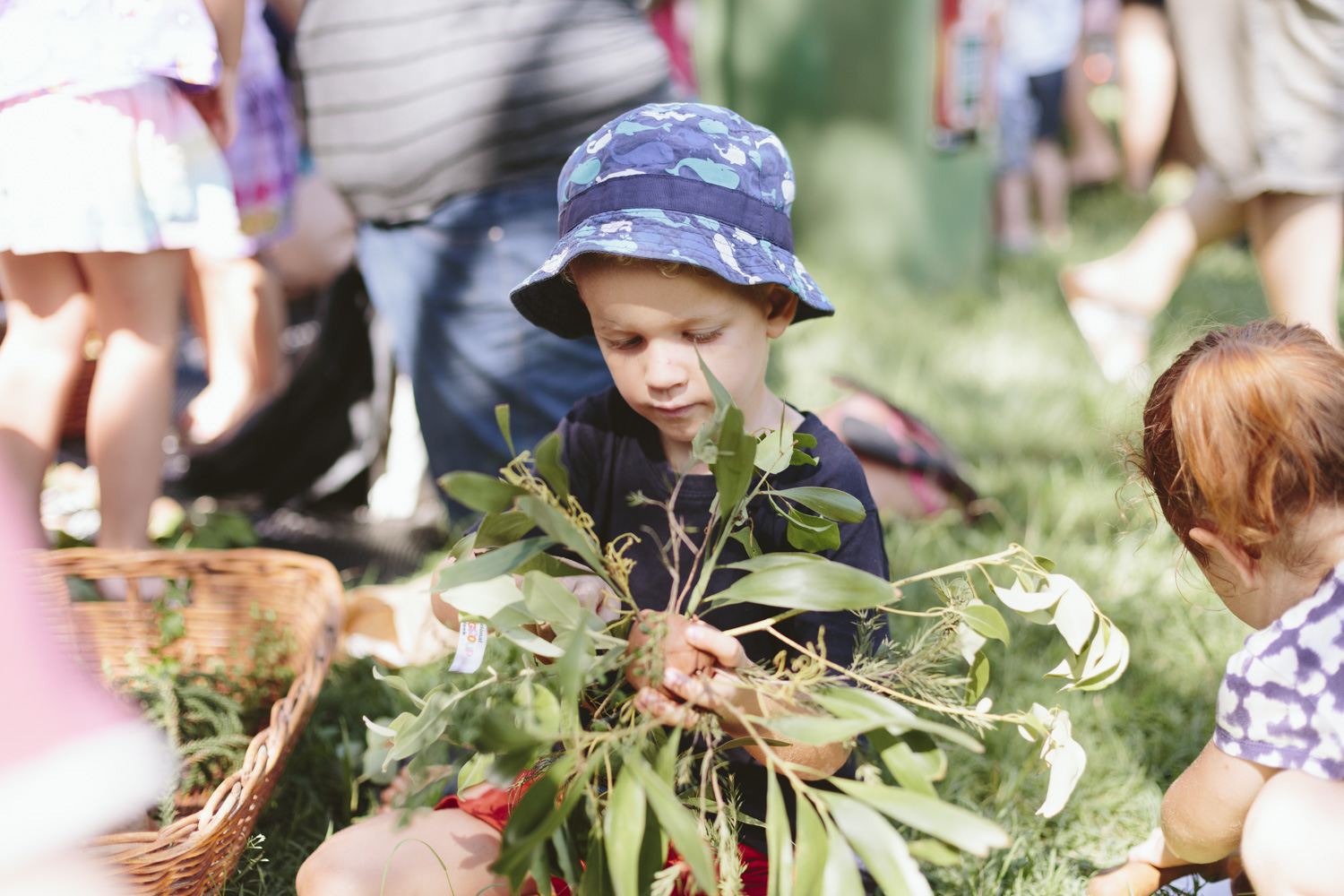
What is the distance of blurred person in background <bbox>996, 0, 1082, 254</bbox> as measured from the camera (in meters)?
5.26

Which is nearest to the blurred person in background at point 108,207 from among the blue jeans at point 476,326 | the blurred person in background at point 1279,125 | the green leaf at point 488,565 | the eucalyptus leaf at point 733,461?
the blue jeans at point 476,326

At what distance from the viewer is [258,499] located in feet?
9.02

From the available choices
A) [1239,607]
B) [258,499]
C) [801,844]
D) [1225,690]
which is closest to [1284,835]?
[1225,690]

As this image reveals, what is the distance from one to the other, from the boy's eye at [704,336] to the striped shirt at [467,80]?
101 cm

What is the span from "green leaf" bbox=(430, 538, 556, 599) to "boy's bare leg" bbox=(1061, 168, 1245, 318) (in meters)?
2.34

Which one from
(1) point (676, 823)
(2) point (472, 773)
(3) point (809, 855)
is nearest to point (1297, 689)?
(3) point (809, 855)

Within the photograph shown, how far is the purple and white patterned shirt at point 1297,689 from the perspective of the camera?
3.62ft

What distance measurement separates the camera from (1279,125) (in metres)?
2.42

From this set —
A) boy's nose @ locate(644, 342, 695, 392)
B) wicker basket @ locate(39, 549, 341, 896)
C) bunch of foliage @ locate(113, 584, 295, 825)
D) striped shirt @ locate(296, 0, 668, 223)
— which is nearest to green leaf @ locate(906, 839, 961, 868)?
boy's nose @ locate(644, 342, 695, 392)

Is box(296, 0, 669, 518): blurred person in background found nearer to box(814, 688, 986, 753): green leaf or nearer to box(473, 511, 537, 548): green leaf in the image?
box(473, 511, 537, 548): green leaf

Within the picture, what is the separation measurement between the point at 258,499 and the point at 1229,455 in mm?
2249

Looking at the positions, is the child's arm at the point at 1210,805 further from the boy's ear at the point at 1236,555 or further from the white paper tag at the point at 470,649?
the white paper tag at the point at 470,649

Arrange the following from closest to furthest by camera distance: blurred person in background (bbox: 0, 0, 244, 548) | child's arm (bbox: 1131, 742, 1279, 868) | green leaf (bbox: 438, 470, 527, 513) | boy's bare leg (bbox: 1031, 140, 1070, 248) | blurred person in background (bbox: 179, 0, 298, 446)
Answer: green leaf (bbox: 438, 470, 527, 513), child's arm (bbox: 1131, 742, 1279, 868), blurred person in background (bbox: 0, 0, 244, 548), blurred person in background (bbox: 179, 0, 298, 446), boy's bare leg (bbox: 1031, 140, 1070, 248)

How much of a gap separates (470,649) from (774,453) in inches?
16.6
